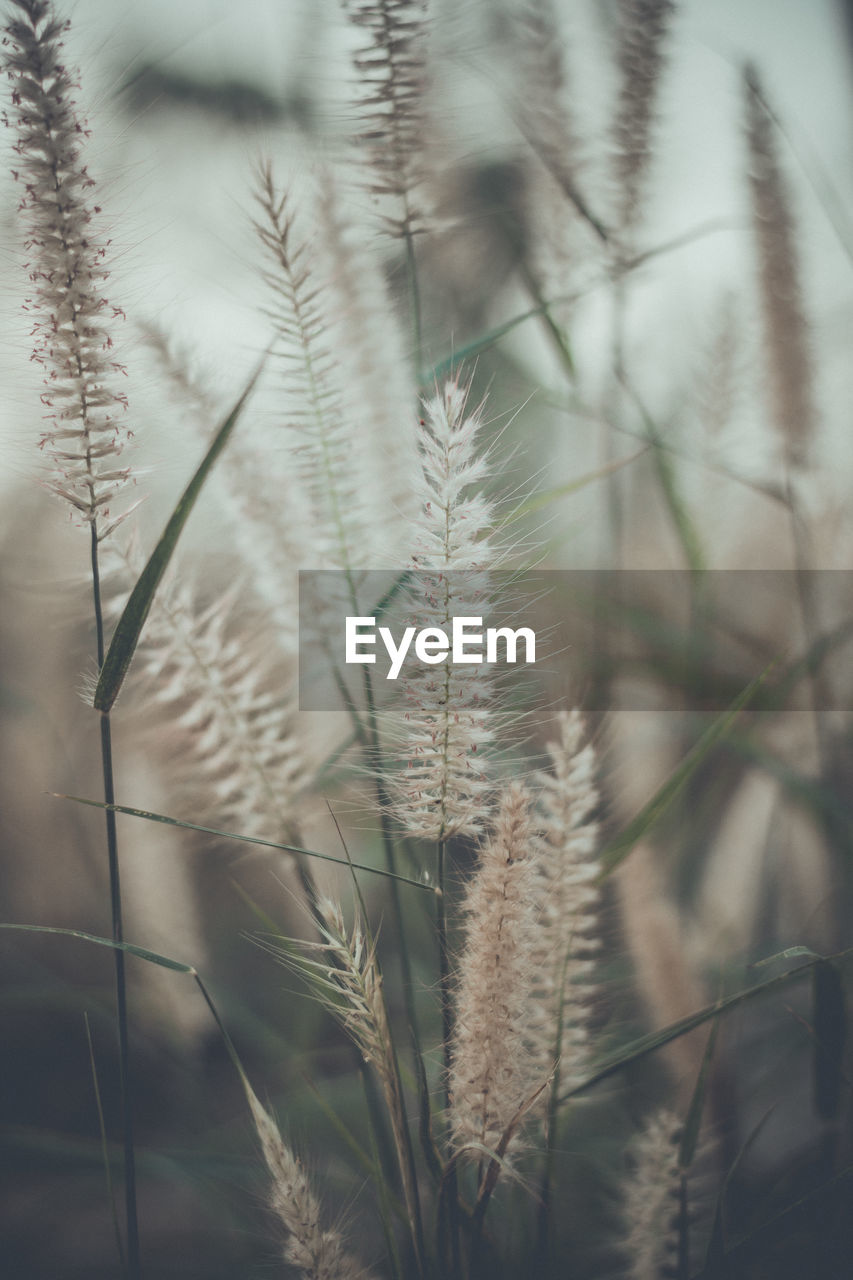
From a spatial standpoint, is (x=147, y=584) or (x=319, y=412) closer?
(x=147, y=584)

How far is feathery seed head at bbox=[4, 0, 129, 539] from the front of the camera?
0.98ft

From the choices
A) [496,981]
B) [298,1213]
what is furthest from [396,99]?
[298,1213]

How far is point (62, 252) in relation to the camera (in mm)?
301

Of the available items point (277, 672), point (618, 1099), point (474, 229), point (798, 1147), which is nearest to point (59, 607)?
point (277, 672)

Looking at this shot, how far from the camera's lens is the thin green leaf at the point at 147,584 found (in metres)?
0.25

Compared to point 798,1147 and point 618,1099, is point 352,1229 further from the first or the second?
point 798,1147

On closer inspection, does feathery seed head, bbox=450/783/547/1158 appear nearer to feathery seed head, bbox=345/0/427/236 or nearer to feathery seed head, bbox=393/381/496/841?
feathery seed head, bbox=393/381/496/841

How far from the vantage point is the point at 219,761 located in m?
0.41

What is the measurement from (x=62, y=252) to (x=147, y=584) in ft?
0.54

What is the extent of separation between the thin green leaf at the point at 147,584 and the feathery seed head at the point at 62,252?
0.06m

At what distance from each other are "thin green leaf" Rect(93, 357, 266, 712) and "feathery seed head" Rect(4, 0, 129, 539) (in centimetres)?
6

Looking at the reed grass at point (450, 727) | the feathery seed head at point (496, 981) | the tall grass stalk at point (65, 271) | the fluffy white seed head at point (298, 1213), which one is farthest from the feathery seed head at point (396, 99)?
the fluffy white seed head at point (298, 1213)

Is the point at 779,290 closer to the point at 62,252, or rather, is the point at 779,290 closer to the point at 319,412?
the point at 319,412

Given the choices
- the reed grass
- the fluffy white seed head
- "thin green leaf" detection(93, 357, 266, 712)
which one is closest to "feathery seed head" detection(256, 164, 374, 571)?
the reed grass
